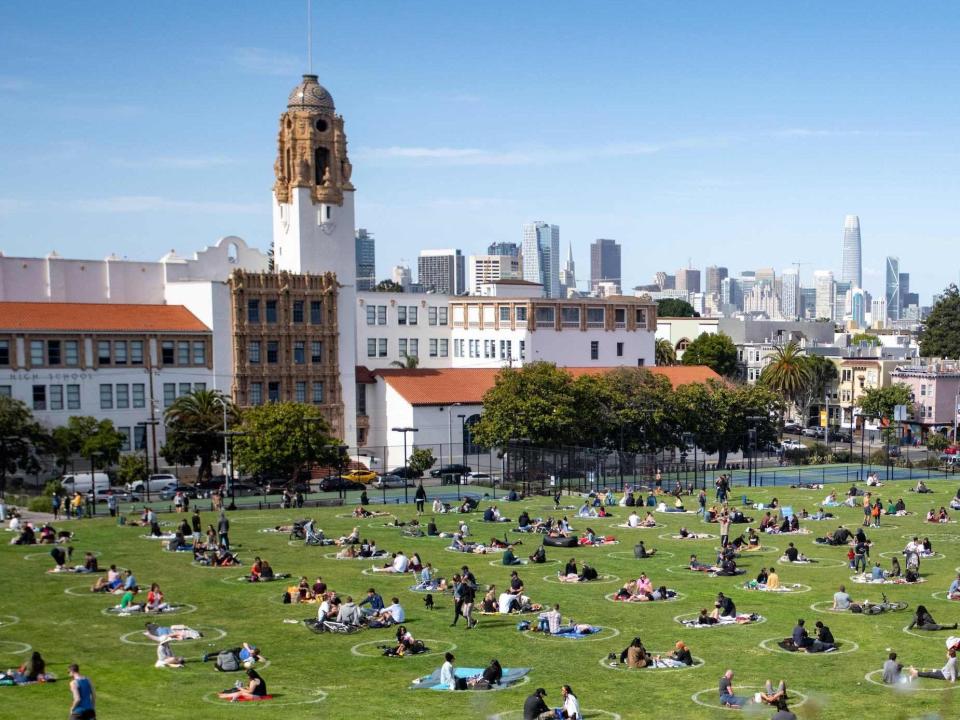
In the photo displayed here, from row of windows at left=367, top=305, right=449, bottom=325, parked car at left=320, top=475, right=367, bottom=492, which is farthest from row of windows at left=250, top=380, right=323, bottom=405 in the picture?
row of windows at left=367, top=305, right=449, bottom=325

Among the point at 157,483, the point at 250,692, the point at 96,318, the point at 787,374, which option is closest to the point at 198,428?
the point at 157,483

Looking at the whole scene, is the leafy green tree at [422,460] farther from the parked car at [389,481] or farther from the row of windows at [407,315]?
the row of windows at [407,315]

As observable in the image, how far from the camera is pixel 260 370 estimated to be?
10525cm

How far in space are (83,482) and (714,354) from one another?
97083 mm

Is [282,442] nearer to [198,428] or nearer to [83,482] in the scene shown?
[198,428]

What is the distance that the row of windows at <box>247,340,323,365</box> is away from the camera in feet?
345

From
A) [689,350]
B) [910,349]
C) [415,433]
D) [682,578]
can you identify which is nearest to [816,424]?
[689,350]

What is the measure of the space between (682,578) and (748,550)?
24.4 ft

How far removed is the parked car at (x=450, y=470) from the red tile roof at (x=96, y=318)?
866 inches

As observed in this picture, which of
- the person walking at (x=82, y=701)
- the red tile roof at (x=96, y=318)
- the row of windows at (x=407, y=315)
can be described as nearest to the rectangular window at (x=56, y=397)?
the red tile roof at (x=96, y=318)

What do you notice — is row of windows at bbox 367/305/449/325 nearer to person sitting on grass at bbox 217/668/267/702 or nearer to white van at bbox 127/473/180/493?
white van at bbox 127/473/180/493

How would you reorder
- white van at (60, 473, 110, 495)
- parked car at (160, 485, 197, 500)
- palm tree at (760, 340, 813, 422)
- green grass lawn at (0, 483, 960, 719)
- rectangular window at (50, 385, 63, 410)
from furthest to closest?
palm tree at (760, 340, 813, 422), rectangular window at (50, 385, 63, 410), white van at (60, 473, 110, 495), parked car at (160, 485, 197, 500), green grass lawn at (0, 483, 960, 719)

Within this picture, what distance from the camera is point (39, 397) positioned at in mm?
95250

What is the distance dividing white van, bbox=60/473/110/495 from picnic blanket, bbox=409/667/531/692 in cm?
5506
